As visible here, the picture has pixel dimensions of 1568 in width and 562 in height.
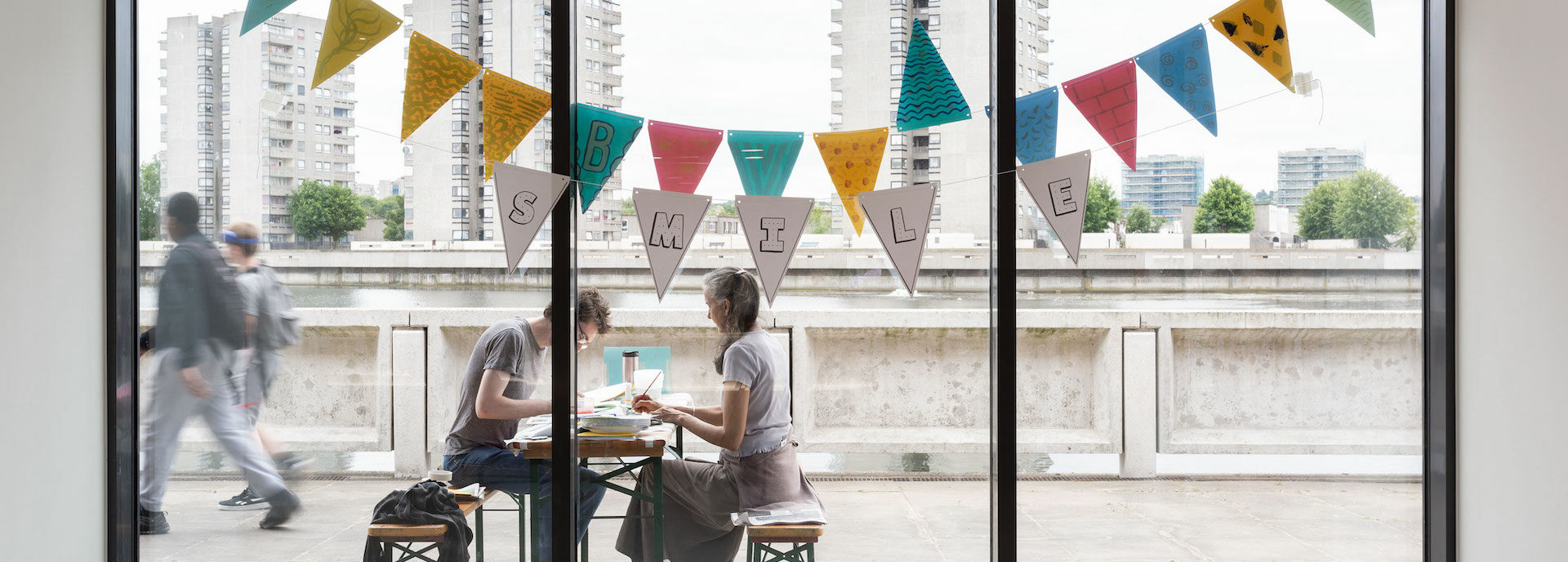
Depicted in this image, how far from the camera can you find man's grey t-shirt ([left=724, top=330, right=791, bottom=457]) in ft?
7.77

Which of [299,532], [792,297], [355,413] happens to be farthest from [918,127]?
[299,532]

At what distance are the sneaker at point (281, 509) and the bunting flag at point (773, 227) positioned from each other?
1.63 meters

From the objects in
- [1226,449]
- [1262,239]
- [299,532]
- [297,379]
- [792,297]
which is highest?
[1262,239]

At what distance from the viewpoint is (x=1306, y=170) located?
2492 mm

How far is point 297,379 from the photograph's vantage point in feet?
8.18

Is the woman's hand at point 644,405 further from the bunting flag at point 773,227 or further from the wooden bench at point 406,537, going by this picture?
the wooden bench at point 406,537

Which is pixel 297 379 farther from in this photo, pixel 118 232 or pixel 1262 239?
pixel 1262 239

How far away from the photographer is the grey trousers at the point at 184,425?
7.92 feet

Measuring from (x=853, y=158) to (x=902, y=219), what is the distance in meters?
0.24

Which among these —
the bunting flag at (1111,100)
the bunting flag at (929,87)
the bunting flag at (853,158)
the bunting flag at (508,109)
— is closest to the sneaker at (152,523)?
the bunting flag at (508,109)

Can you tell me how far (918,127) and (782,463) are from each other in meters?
1.06

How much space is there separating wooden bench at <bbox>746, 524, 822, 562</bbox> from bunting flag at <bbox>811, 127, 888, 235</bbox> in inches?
36.8
